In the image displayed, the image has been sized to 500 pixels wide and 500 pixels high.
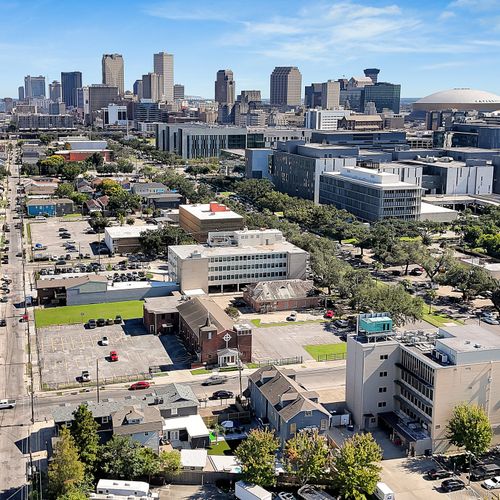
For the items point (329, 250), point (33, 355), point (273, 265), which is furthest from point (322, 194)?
point (33, 355)

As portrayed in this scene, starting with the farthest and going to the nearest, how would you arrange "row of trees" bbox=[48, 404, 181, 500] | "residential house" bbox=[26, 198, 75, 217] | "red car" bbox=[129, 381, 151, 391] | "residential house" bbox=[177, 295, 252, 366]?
"residential house" bbox=[26, 198, 75, 217]
"residential house" bbox=[177, 295, 252, 366]
"red car" bbox=[129, 381, 151, 391]
"row of trees" bbox=[48, 404, 181, 500]

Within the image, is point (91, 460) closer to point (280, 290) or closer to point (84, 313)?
point (84, 313)

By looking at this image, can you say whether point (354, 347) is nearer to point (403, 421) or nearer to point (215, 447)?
point (403, 421)

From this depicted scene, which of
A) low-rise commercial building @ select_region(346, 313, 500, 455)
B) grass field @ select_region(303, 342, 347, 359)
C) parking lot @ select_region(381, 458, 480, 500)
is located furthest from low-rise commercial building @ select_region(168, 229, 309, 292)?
parking lot @ select_region(381, 458, 480, 500)

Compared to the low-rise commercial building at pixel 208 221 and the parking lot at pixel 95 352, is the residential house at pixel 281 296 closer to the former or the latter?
the parking lot at pixel 95 352

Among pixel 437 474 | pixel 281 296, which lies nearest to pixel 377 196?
pixel 281 296

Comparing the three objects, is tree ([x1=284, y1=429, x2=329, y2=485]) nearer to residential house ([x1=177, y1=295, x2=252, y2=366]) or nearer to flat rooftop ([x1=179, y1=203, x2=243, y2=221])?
residential house ([x1=177, y1=295, x2=252, y2=366])
